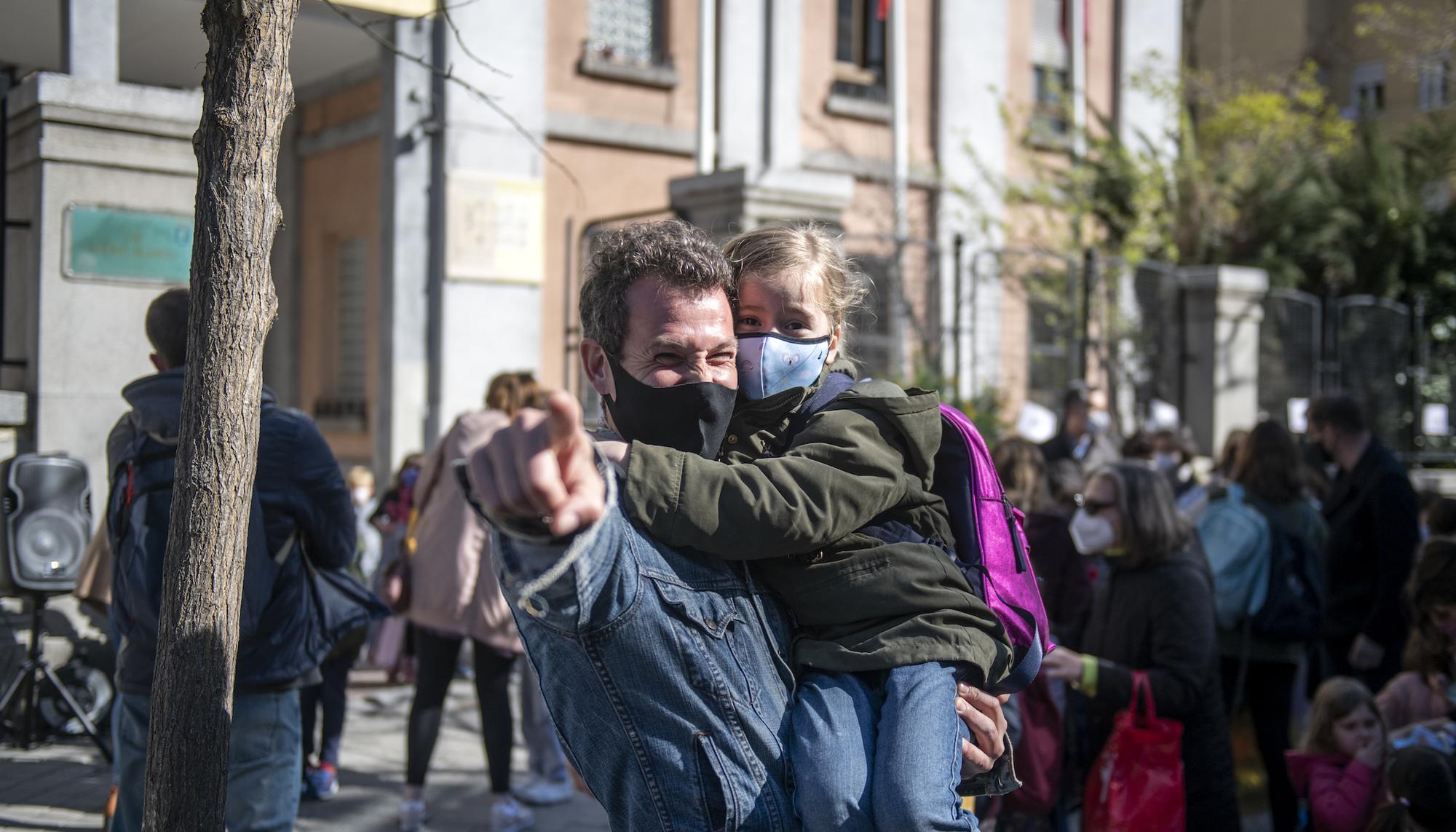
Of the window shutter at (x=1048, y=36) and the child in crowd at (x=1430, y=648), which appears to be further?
the window shutter at (x=1048, y=36)

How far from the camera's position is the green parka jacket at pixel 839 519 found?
1.92 metres

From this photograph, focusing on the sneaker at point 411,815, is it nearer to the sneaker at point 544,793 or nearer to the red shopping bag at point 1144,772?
the sneaker at point 544,793

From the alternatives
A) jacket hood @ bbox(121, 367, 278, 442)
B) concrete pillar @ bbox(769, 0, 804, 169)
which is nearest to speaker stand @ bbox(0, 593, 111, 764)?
jacket hood @ bbox(121, 367, 278, 442)

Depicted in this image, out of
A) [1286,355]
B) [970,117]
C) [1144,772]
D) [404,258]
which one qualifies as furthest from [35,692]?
[970,117]

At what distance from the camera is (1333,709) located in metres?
5.13

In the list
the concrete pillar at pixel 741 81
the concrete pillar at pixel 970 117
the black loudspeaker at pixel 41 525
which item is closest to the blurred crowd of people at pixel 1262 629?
the black loudspeaker at pixel 41 525

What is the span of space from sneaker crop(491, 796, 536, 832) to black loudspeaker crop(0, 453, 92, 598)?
2477 mm

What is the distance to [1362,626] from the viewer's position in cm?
678

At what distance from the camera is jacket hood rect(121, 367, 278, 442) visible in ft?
12.6

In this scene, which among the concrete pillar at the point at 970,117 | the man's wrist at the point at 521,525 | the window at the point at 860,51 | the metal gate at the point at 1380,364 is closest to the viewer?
the man's wrist at the point at 521,525


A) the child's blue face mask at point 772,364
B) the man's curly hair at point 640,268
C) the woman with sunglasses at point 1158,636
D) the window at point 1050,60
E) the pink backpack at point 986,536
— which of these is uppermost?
the window at point 1050,60

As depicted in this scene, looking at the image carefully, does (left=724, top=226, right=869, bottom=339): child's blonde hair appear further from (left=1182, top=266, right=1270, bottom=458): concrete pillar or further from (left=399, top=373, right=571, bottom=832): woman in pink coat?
(left=1182, top=266, right=1270, bottom=458): concrete pillar

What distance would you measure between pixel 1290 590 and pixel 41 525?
19.8 ft

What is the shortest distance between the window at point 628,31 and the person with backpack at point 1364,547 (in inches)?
343
